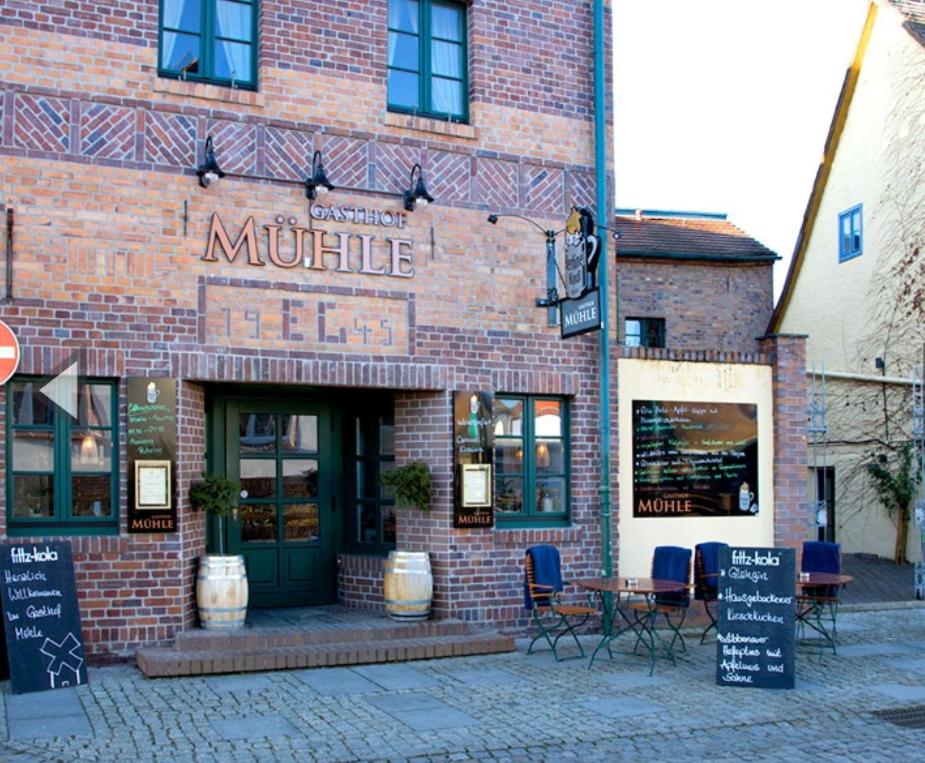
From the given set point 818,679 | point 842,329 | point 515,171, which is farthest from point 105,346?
point 842,329

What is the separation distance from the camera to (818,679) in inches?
391

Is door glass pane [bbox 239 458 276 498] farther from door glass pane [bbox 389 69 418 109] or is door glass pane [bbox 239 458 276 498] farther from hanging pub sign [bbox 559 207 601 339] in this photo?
door glass pane [bbox 389 69 418 109]

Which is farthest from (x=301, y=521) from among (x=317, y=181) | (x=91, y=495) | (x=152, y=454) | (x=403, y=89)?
(x=403, y=89)

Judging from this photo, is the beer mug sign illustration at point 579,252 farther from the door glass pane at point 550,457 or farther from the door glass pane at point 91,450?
the door glass pane at point 91,450

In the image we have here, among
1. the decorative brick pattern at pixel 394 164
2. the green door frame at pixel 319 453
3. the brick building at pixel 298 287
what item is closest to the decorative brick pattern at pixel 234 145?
the brick building at pixel 298 287

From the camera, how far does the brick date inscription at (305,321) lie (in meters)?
10.8

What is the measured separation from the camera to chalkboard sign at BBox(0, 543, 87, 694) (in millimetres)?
9102

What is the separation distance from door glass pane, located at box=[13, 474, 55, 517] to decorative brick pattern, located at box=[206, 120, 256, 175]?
331cm

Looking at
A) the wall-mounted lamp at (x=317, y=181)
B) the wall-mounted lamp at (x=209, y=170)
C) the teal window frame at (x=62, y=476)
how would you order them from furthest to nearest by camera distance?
the wall-mounted lamp at (x=317, y=181) → the wall-mounted lamp at (x=209, y=170) → the teal window frame at (x=62, y=476)

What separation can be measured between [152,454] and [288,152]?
3178 mm

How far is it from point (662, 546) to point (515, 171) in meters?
4.28

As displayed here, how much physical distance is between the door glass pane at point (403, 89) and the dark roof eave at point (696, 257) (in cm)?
1098

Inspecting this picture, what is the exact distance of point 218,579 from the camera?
1042cm

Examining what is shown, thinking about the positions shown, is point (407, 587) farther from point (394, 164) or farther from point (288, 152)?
point (288, 152)
